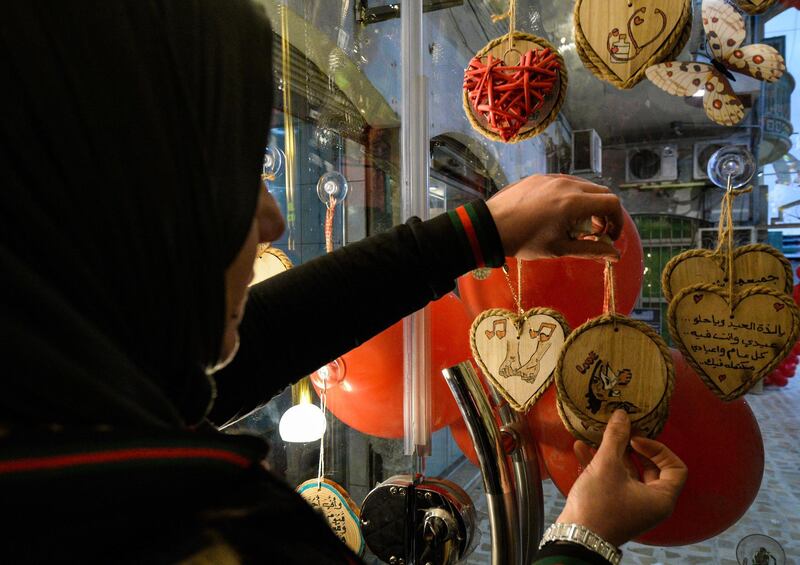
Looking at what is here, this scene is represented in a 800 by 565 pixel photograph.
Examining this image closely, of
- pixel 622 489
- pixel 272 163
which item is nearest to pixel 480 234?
pixel 622 489

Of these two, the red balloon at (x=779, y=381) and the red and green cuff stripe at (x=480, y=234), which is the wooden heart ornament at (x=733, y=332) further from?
the red and green cuff stripe at (x=480, y=234)

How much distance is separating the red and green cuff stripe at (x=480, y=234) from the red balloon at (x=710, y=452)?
0.22 m

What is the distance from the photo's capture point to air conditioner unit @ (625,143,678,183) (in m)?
0.64

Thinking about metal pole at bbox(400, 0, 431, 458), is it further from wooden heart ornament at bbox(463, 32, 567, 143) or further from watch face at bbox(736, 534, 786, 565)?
watch face at bbox(736, 534, 786, 565)

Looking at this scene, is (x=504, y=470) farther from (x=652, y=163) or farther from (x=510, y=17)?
(x=510, y=17)

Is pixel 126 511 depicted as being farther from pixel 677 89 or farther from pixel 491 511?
pixel 677 89

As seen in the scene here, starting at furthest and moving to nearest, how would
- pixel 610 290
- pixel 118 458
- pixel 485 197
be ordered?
pixel 485 197
pixel 610 290
pixel 118 458

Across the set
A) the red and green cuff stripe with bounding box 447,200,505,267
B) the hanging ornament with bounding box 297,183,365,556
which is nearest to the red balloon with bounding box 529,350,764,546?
the red and green cuff stripe with bounding box 447,200,505,267

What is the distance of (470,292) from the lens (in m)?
0.76

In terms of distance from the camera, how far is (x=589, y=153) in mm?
683

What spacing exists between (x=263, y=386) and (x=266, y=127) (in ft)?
1.12

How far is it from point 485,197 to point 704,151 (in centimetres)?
27

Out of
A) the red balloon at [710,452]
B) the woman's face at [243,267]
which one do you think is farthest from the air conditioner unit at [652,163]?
the woman's face at [243,267]

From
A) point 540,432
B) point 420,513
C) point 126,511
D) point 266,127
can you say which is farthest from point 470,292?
point 126,511
